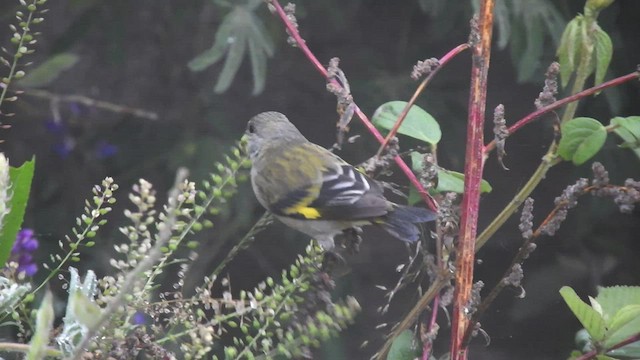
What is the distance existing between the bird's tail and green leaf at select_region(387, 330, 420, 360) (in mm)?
169

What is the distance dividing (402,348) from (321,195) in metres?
0.38

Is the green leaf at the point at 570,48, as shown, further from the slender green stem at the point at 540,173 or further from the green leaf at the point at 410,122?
the green leaf at the point at 410,122

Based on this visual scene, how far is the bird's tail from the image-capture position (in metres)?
0.88

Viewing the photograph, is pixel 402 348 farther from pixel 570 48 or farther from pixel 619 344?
pixel 570 48

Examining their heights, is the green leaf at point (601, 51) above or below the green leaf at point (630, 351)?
above

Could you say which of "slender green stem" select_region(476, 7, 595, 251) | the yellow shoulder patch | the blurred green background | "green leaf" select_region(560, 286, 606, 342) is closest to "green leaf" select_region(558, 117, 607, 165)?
"slender green stem" select_region(476, 7, 595, 251)

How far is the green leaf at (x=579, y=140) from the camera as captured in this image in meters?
0.73

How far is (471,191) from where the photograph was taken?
24.6 inches

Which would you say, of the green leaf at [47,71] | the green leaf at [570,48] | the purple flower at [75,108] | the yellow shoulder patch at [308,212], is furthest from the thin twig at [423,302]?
the purple flower at [75,108]

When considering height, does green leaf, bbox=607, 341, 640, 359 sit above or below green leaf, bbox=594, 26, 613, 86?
below

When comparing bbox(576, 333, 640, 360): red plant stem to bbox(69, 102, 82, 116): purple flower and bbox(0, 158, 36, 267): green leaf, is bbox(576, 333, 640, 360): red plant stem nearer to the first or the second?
bbox(0, 158, 36, 267): green leaf

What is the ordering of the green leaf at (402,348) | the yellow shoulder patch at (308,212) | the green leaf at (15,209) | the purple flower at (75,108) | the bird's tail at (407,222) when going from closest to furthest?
1. the green leaf at (15,209)
2. the green leaf at (402,348)
3. the bird's tail at (407,222)
4. the yellow shoulder patch at (308,212)
5. the purple flower at (75,108)

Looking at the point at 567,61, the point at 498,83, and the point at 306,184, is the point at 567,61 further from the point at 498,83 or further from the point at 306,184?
the point at 498,83

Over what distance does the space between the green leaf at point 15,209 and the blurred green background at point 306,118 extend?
107 cm
